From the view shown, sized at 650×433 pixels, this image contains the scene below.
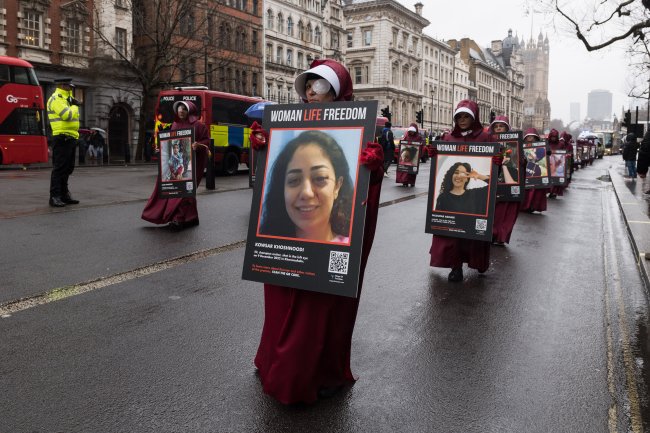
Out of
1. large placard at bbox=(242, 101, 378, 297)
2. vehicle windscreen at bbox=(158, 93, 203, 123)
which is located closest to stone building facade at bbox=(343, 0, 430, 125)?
vehicle windscreen at bbox=(158, 93, 203, 123)

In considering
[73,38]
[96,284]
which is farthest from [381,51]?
[96,284]

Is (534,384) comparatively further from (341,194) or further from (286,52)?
(286,52)

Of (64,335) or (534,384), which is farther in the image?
(64,335)

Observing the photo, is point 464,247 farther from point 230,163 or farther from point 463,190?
point 230,163

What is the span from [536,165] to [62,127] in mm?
9804

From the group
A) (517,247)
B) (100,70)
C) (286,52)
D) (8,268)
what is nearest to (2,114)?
(100,70)

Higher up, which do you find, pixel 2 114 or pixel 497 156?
pixel 2 114

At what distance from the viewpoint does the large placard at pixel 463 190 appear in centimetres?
655

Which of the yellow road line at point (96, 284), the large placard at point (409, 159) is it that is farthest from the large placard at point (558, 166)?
the yellow road line at point (96, 284)

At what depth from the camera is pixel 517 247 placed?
347 inches

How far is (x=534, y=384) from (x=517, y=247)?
538 cm

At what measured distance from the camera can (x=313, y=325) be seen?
126 inches

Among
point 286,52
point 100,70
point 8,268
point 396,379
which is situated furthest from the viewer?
point 286,52

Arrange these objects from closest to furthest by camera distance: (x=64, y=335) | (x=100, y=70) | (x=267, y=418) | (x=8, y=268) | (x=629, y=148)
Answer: (x=267, y=418), (x=64, y=335), (x=8, y=268), (x=629, y=148), (x=100, y=70)
